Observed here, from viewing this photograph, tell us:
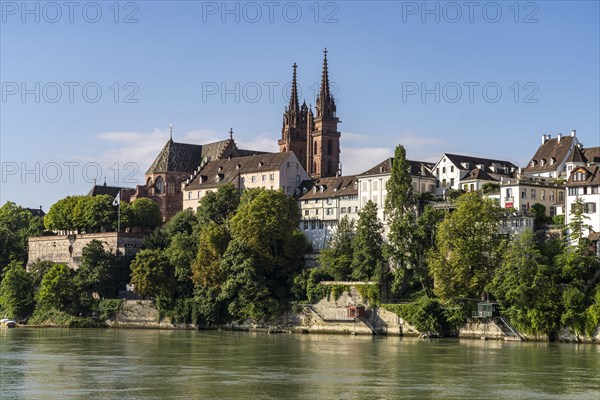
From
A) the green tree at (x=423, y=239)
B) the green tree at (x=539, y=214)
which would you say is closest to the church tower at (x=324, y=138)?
the green tree at (x=539, y=214)

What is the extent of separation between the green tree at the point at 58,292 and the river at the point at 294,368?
2060cm

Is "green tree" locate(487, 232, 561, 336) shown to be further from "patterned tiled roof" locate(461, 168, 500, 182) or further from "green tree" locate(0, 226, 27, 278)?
"green tree" locate(0, 226, 27, 278)

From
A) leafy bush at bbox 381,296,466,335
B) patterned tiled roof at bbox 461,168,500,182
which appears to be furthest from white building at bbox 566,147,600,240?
leafy bush at bbox 381,296,466,335

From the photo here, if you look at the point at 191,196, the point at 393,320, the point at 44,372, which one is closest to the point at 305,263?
the point at 393,320

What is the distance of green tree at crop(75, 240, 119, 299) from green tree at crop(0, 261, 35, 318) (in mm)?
5625

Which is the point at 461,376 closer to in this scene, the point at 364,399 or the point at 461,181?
the point at 364,399

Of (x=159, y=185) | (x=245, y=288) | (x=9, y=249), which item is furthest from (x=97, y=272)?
(x=159, y=185)

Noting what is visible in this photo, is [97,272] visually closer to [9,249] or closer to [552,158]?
[9,249]

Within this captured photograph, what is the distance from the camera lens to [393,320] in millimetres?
95812

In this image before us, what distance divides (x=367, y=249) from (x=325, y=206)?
20443mm

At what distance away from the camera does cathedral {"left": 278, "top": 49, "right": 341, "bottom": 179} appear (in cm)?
14823

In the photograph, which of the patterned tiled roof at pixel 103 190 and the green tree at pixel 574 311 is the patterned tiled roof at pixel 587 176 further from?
the patterned tiled roof at pixel 103 190

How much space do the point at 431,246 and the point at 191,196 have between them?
4526 cm

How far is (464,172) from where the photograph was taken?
375 feet
